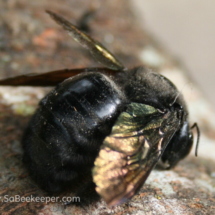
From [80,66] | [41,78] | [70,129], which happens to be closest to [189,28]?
[80,66]

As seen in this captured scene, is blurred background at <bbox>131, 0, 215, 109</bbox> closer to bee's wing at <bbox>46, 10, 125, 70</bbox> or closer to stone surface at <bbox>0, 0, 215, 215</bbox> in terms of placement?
stone surface at <bbox>0, 0, 215, 215</bbox>

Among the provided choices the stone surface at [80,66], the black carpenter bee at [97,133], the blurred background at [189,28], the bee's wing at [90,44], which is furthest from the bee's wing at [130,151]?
the blurred background at [189,28]

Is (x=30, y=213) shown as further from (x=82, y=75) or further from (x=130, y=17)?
(x=130, y=17)

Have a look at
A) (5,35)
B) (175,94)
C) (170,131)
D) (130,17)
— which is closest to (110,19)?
(130,17)

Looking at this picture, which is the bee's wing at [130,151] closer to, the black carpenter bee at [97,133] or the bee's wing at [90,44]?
the black carpenter bee at [97,133]

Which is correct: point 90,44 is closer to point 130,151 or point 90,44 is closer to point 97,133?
point 97,133

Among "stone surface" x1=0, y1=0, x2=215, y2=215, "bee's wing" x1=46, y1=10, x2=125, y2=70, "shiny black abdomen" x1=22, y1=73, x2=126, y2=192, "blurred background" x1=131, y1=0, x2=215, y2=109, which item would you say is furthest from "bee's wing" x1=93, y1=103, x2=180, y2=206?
"blurred background" x1=131, y1=0, x2=215, y2=109
